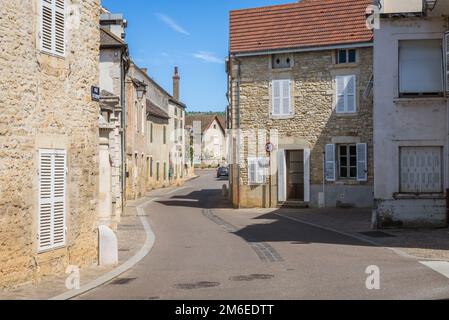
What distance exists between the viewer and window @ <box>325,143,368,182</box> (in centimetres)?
2361

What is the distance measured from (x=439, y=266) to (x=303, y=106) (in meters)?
14.7

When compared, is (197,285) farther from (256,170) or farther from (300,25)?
(300,25)

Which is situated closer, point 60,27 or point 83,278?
point 83,278

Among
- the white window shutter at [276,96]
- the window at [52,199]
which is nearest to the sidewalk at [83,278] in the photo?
the window at [52,199]

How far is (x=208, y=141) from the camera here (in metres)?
80.1

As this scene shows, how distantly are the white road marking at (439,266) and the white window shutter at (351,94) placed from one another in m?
13.6

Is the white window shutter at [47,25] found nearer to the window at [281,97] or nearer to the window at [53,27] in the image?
the window at [53,27]

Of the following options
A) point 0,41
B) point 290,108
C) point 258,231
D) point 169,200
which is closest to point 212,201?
point 169,200

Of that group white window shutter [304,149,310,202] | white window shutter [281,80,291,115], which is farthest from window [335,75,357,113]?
white window shutter [304,149,310,202]

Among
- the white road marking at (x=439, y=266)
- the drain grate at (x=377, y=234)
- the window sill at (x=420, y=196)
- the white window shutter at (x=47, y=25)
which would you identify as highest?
the white window shutter at (x=47, y=25)

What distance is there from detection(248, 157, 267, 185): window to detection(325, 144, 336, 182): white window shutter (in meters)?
2.71

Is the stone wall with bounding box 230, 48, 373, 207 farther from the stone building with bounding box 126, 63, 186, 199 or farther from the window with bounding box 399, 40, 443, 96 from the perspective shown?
the window with bounding box 399, 40, 443, 96

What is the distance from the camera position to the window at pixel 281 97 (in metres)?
24.7

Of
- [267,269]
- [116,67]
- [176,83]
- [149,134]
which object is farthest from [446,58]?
[176,83]
